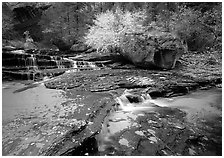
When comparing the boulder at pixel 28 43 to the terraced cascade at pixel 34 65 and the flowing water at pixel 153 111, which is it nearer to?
the terraced cascade at pixel 34 65

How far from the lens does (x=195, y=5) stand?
61.0ft

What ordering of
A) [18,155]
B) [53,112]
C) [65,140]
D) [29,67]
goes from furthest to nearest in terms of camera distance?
1. [29,67]
2. [53,112]
3. [65,140]
4. [18,155]

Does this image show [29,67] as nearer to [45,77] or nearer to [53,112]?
[45,77]

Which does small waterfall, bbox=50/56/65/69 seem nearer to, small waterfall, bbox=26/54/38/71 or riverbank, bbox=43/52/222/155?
small waterfall, bbox=26/54/38/71

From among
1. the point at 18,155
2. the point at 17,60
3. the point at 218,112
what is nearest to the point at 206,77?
the point at 218,112

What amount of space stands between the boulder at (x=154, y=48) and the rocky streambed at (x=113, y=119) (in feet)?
11.2

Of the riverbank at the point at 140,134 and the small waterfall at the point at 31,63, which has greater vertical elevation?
the small waterfall at the point at 31,63

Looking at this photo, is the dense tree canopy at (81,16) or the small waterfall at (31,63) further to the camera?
the dense tree canopy at (81,16)

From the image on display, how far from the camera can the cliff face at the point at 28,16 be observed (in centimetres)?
2420

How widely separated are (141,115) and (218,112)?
2.43 metres

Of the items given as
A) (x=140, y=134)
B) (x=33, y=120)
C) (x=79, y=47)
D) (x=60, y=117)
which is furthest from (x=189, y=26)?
(x=33, y=120)

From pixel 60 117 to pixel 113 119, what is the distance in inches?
52.4

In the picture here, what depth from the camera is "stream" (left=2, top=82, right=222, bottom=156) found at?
3.27 m

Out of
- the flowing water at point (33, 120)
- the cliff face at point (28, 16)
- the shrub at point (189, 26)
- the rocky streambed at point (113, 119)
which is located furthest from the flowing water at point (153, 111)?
the cliff face at point (28, 16)
